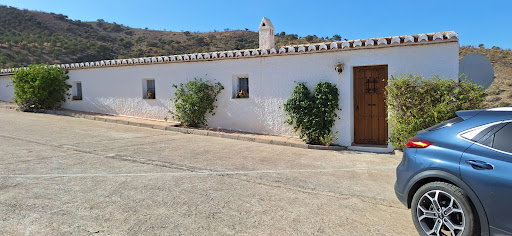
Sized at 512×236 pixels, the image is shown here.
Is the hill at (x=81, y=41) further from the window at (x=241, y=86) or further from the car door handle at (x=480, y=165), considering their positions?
the car door handle at (x=480, y=165)

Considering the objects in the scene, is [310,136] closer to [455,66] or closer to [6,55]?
[455,66]

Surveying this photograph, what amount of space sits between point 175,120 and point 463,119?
11.0 meters

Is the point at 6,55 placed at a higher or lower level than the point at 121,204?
higher

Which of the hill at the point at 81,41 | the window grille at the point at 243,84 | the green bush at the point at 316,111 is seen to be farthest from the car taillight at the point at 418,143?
the hill at the point at 81,41

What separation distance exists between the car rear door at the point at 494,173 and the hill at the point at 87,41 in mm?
24143

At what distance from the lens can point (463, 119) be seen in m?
3.58

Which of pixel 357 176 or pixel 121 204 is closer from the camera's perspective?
pixel 121 204

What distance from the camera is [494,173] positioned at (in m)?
2.99

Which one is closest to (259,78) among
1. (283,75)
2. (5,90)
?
(283,75)

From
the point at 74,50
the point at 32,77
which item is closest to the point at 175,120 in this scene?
the point at 32,77

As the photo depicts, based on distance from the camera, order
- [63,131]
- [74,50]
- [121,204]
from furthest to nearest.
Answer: [74,50]
[63,131]
[121,204]

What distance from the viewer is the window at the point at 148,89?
14.2m

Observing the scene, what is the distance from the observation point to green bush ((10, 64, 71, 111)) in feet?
51.2

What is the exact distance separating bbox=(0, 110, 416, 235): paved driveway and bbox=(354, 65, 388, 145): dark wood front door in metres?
1.00
